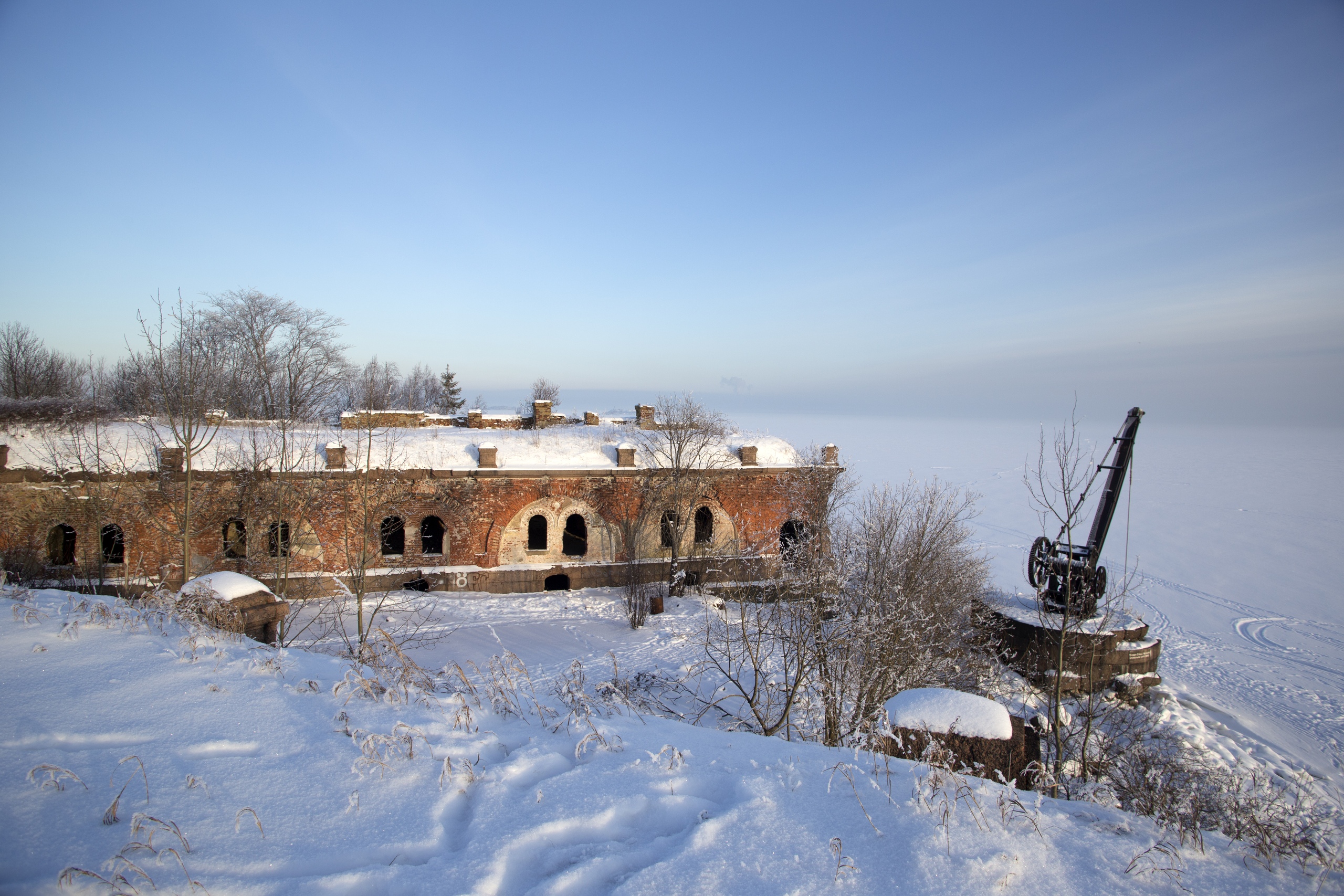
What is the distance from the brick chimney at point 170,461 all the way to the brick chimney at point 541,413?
9.45 m

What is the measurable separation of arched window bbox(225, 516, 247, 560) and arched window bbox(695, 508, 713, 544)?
12.2 metres

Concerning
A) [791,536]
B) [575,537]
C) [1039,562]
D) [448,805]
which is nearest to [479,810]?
[448,805]

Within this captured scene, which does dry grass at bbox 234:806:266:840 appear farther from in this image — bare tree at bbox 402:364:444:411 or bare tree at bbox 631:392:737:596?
bare tree at bbox 402:364:444:411

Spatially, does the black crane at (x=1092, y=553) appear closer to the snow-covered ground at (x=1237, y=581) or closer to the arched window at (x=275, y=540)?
the snow-covered ground at (x=1237, y=581)

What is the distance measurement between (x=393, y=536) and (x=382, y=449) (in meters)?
2.53

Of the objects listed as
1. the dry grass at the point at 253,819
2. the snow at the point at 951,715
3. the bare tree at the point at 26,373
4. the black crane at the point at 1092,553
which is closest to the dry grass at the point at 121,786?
the dry grass at the point at 253,819

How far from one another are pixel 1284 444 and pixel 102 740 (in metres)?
177

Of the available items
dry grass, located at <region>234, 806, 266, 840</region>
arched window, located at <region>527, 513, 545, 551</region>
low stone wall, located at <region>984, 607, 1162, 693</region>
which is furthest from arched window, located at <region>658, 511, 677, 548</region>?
dry grass, located at <region>234, 806, 266, 840</region>

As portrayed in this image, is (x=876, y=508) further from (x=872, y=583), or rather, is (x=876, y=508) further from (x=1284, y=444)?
(x=1284, y=444)

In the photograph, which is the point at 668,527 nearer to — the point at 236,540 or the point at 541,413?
the point at 541,413

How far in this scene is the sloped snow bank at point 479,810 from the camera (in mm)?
2244

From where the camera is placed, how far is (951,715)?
11.9ft

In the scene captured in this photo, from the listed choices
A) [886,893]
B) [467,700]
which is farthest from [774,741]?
[467,700]

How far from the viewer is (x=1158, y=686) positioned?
14.2m
